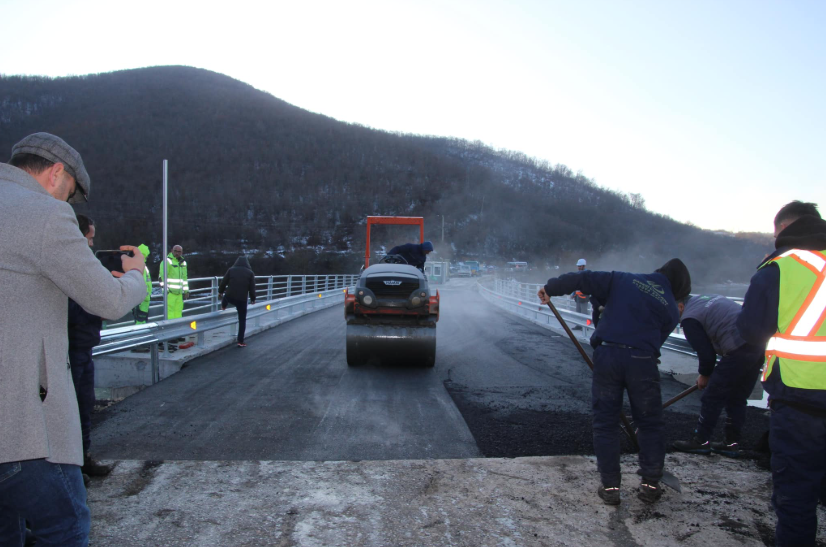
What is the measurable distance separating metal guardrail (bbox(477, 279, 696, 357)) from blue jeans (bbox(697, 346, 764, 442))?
91cm

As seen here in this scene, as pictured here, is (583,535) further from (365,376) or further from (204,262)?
(204,262)

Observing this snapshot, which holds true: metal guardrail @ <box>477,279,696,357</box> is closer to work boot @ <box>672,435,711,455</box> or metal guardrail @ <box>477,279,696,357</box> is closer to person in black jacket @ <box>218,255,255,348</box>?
work boot @ <box>672,435,711,455</box>

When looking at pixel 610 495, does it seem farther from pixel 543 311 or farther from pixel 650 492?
A: pixel 543 311

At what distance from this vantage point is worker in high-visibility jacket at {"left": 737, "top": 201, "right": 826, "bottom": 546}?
2.50 metres

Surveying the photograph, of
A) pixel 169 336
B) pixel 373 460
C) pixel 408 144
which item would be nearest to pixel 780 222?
pixel 373 460

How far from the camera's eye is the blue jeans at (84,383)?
3.68 meters

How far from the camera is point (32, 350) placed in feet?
5.45

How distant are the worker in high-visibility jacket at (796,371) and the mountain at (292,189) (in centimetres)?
1058

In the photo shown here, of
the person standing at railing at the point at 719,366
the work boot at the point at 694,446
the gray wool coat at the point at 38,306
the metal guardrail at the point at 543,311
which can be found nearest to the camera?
the gray wool coat at the point at 38,306

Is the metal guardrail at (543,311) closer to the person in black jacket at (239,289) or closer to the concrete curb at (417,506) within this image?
the concrete curb at (417,506)

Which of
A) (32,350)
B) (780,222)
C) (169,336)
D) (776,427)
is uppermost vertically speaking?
(780,222)

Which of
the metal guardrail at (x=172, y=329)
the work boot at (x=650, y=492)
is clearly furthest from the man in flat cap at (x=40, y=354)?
the metal guardrail at (x=172, y=329)

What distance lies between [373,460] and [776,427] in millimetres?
2869

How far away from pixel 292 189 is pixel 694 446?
61.4m
